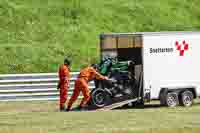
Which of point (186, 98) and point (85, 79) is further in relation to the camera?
point (186, 98)

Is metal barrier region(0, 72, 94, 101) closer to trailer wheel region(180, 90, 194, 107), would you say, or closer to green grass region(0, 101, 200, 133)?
trailer wheel region(180, 90, 194, 107)

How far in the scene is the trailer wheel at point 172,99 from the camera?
86.9 feet

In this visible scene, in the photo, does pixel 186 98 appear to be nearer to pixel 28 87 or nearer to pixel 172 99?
pixel 172 99

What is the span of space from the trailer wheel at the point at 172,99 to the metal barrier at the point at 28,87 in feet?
19.3

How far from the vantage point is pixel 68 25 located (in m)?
39.7

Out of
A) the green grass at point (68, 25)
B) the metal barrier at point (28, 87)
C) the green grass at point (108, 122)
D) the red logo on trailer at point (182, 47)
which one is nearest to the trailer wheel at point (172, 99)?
the red logo on trailer at point (182, 47)

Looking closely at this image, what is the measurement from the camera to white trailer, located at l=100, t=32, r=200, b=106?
26047 mm

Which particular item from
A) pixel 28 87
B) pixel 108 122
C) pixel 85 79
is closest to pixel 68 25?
pixel 28 87

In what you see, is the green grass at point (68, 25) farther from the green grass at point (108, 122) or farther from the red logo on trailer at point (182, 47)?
the green grass at point (108, 122)

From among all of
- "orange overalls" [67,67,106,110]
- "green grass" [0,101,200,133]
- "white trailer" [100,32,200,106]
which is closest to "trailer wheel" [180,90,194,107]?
"white trailer" [100,32,200,106]

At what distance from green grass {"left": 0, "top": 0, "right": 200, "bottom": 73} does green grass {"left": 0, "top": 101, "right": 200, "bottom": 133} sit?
45.6 feet

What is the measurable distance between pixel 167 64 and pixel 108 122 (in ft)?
23.8

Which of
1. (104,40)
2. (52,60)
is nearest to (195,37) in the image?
(104,40)

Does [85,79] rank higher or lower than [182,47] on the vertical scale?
lower
